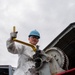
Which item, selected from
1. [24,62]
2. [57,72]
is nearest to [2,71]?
[24,62]

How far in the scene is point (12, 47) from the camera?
439 centimetres

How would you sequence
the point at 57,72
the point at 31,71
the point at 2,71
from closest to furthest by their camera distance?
the point at 57,72
the point at 31,71
the point at 2,71

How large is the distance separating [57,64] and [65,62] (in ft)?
0.42

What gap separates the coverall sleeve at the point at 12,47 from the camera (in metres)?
4.26

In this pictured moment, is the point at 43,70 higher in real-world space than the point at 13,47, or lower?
lower

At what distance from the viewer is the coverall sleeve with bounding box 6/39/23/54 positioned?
168 inches

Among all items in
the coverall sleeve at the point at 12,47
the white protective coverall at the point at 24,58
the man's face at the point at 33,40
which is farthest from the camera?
the man's face at the point at 33,40

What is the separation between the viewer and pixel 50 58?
14.2 feet

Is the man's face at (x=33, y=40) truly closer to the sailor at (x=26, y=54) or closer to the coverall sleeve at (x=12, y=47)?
the sailor at (x=26, y=54)

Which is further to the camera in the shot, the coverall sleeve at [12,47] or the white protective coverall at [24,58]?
the white protective coverall at [24,58]

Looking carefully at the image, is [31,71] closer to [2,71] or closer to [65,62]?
[65,62]

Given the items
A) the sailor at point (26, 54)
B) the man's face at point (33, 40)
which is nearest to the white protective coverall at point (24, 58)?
the sailor at point (26, 54)

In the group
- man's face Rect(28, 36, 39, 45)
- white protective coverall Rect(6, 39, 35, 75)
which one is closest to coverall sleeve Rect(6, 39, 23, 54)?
white protective coverall Rect(6, 39, 35, 75)

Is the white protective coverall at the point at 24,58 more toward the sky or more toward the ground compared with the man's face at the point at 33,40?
more toward the ground
